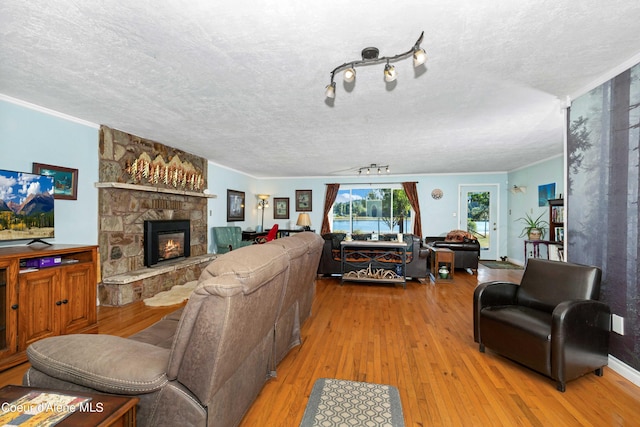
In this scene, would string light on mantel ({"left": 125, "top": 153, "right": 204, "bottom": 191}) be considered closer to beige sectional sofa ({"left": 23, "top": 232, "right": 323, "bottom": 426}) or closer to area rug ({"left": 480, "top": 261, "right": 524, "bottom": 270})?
beige sectional sofa ({"left": 23, "top": 232, "right": 323, "bottom": 426})

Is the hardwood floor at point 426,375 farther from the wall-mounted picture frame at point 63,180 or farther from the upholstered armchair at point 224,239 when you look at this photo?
the upholstered armchair at point 224,239

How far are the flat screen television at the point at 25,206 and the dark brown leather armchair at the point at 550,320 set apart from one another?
4.28 meters

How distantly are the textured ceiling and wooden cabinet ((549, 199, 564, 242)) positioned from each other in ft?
5.01

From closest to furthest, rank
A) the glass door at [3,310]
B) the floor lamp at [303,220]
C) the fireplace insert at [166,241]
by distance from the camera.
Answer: the glass door at [3,310] < the fireplace insert at [166,241] < the floor lamp at [303,220]

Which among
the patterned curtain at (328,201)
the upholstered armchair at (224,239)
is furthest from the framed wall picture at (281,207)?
the upholstered armchair at (224,239)

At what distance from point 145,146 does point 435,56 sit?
4.41 meters

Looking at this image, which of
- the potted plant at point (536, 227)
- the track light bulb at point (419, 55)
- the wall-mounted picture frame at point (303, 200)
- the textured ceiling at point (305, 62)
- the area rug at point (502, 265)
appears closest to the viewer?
the textured ceiling at point (305, 62)

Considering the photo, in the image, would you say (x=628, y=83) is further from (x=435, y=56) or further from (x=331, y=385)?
(x=331, y=385)

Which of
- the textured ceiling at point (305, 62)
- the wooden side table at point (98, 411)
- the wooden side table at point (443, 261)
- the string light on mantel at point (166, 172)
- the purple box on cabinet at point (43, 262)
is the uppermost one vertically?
the textured ceiling at point (305, 62)

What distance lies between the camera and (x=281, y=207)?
9188mm

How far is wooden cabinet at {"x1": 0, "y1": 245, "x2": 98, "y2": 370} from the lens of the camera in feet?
7.47

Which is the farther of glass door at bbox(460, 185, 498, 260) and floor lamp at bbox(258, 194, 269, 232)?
floor lamp at bbox(258, 194, 269, 232)

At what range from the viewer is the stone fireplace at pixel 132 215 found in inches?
154

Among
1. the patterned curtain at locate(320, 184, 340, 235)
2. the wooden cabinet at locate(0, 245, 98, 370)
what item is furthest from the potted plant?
the wooden cabinet at locate(0, 245, 98, 370)
